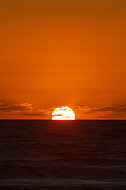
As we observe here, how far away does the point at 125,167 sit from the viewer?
35.4 m

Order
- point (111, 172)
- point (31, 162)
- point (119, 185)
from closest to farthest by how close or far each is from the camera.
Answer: point (119, 185) → point (111, 172) → point (31, 162)

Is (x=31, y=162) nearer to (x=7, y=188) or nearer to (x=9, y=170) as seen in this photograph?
(x=9, y=170)

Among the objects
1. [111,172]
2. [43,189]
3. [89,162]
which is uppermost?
[89,162]

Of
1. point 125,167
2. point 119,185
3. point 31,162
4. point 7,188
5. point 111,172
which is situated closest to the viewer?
point 7,188

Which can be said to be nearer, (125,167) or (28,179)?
(28,179)

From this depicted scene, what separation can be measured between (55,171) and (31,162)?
20.8 ft

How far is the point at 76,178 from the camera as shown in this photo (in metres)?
29.1

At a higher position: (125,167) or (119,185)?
(125,167)

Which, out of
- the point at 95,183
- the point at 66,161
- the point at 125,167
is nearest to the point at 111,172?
the point at 125,167

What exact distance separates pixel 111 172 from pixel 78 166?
490 cm

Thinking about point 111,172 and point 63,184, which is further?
point 111,172

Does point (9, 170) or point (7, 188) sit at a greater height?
point (9, 170)

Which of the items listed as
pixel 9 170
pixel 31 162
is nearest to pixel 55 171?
pixel 9 170

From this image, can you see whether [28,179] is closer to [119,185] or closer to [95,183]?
[95,183]
